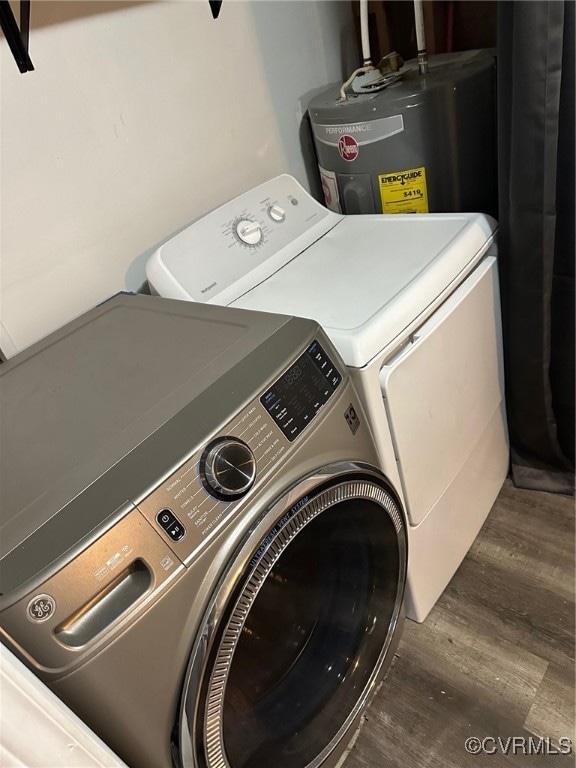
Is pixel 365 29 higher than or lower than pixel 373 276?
higher

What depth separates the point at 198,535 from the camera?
650 millimetres

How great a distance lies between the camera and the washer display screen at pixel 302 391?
2.46 ft

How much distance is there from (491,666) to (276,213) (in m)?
1.10

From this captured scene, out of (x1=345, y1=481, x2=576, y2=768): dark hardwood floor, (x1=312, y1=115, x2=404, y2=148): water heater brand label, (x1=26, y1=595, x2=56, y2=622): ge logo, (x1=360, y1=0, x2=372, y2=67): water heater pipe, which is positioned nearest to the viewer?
(x1=26, y1=595, x2=56, y2=622): ge logo

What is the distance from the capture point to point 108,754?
606mm

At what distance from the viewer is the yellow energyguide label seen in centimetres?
128

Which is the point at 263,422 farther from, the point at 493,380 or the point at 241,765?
the point at 493,380

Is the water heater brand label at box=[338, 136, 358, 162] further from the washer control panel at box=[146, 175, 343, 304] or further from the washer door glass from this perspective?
the washer door glass

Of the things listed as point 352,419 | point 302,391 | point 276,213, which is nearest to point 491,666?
point 352,419

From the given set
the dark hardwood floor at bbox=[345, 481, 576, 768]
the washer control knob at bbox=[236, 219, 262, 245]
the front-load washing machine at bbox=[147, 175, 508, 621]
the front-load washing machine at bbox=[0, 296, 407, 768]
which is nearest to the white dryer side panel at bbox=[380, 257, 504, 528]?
the front-load washing machine at bbox=[147, 175, 508, 621]

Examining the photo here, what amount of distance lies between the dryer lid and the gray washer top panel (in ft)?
0.47

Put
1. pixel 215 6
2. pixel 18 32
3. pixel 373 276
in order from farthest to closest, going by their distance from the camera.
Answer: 1. pixel 215 6
2. pixel 373 276
3. pixel 18 32

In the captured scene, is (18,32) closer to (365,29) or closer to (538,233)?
(365,29)

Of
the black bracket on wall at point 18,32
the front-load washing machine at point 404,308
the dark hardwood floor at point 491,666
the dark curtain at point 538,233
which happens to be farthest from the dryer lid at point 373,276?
the dark hardwood floor at point 491,666
